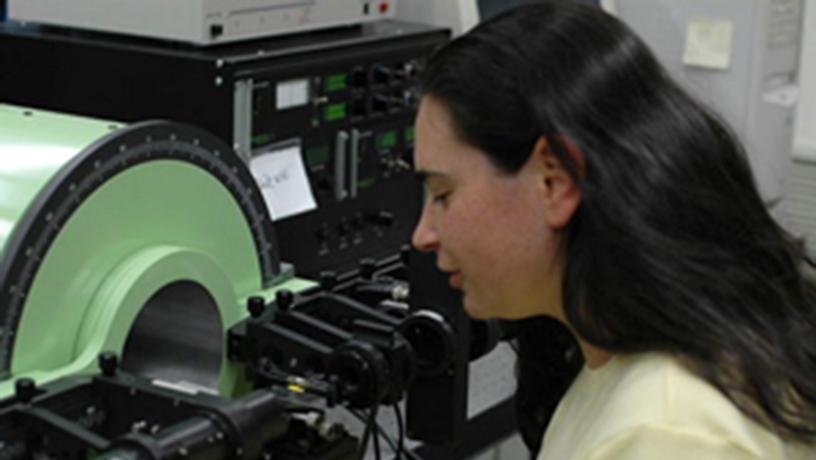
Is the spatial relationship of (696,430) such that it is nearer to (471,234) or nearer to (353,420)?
(471,234)

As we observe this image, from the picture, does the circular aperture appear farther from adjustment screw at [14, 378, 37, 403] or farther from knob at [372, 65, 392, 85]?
knob at [372, 65, 392, 85]

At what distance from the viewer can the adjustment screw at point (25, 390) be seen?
3.95 ft

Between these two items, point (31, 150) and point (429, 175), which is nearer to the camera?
point (429, 175)

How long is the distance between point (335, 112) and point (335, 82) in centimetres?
4

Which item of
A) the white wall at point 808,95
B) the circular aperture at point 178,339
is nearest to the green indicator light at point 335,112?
the circular aperture at point 178,339

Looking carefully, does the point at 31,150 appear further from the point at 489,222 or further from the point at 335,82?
the point at 335,82

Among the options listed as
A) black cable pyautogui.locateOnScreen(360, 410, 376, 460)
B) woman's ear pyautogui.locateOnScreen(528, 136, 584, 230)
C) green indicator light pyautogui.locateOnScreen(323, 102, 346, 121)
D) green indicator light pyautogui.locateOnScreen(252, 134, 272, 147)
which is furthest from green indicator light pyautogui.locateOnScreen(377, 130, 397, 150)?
woman's ear pyautogui.locateOnScreen(528, 136, 584, 230)

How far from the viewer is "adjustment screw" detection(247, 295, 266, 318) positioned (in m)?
1.45

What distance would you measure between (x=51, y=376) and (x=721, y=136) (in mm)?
663

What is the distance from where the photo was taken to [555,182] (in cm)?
120

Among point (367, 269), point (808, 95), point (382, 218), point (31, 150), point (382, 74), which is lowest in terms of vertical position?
point (808, 95)

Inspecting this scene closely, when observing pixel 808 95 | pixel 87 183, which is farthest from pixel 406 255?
pixel 808 95

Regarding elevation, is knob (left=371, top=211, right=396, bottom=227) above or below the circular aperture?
below

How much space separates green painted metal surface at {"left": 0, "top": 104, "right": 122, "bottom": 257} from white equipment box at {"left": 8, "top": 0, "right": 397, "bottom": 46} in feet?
1.47
